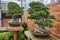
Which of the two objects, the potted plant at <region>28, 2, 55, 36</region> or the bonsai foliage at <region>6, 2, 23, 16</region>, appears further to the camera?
the bonsai foliage at <region>6, 2, 23, 16</region>

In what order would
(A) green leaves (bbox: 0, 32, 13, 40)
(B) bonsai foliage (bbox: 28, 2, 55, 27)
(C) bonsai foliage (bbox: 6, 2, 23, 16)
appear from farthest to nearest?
(A) green leaves (bbox: 0, 32, 13, 40), (C) bonsai foliage (bbox: 6, 2, 23, 16), (B) bonsai foliage (bbox: 28, 2, 55, 27)

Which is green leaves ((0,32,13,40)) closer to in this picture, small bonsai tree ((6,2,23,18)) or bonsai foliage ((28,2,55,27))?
small bonsai tree ((6,2,23,18))

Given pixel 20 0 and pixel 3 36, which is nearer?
pixel 3 36

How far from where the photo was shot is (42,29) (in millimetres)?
1742

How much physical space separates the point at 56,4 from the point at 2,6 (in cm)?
400

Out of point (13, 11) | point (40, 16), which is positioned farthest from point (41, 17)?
point (13, 11)

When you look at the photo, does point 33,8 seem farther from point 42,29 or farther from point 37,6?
point 42,29

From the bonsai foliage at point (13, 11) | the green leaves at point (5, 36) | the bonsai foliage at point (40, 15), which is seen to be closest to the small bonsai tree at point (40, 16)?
the bonsai foliage at point (40, 15)

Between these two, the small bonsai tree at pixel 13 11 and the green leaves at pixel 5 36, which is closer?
the small bonsai tree at pixel 13 11

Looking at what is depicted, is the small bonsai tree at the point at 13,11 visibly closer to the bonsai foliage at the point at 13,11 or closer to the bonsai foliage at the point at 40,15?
the bonsai foliage at the point at 13,11

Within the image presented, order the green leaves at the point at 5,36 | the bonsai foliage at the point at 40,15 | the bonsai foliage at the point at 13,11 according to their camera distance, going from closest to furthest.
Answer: the bonsai foliage at the point at 40,15 < the bonsai foliage at the point at 13,11 < the green leaves at the point at 5,36

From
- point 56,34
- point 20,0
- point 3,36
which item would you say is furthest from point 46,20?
point 20,0

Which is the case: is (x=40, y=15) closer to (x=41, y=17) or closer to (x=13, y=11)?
(x=41, y=17)

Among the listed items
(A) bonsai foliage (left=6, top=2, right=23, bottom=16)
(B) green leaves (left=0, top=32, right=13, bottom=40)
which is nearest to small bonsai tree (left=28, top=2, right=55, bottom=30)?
(A) bonsai foliage (left=6, top=2, right=23, bottom=16)
